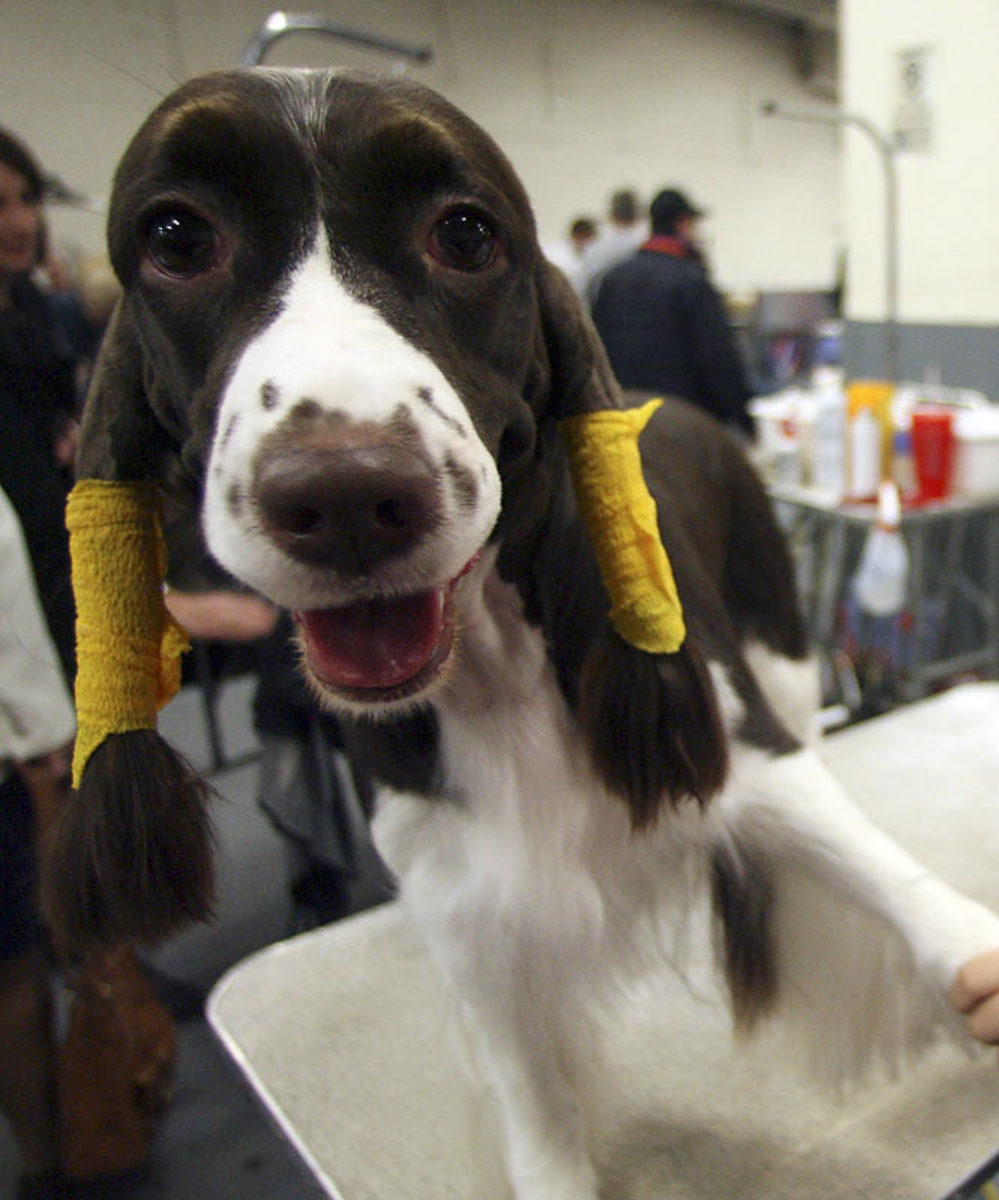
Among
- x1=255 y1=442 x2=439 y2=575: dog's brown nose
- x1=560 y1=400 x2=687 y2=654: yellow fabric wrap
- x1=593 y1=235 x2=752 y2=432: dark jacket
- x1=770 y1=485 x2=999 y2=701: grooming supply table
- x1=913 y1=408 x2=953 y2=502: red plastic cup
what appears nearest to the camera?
x1=255 y1=442 x2=439 y2=575: dog's brown nose

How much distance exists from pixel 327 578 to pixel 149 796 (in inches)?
11.6

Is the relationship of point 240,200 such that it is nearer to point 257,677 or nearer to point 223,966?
point 257,677

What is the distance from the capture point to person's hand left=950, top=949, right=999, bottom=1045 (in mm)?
779

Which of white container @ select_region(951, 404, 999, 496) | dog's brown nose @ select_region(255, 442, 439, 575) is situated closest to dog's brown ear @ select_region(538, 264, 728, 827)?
dog's brown nose @ select_region(255, 442, 439, 575)

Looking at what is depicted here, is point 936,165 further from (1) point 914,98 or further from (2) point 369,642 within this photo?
(2) point 369,642

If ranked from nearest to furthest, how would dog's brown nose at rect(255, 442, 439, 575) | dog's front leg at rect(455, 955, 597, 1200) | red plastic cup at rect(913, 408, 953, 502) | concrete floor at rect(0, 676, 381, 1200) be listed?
dog's brown nose at rect(255, 442, 439, 575) < dog's front leg at rect(455, 955, 597, 1200) < concrete floor at rect(0, 676, 381, 1200) < red plastic cup at rect(913, 408, 953, 502)

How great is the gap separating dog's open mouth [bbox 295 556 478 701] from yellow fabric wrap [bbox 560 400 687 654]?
169mm

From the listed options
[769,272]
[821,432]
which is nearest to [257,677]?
[821,432]

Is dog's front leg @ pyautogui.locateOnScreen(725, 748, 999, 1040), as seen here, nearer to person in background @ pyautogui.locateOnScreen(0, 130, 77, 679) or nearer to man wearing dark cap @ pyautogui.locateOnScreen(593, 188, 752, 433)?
person in background @ pyautogui.locateOnScreen(0, 130, 77, 679)

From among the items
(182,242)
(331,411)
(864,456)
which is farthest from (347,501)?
(864,456)

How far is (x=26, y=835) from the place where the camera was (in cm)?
107

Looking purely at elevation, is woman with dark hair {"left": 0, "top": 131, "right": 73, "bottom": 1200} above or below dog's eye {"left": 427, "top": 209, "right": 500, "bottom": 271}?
below

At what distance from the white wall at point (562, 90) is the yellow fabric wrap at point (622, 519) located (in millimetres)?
182

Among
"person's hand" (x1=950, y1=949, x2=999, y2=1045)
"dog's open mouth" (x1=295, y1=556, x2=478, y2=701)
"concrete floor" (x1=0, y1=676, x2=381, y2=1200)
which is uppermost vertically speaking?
"dog's open mouth" (x1=295, y1=556, x2=478, y2=701)
